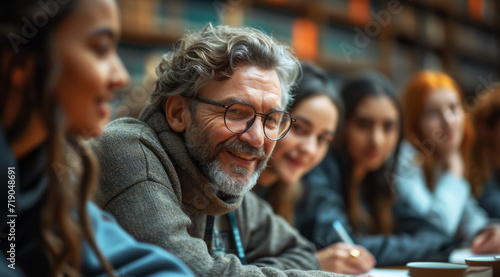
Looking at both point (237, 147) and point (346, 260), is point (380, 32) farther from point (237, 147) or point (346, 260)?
point (237, 147)

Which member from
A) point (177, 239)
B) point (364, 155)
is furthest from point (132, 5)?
point (177, 239)

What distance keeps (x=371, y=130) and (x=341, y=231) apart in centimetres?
61

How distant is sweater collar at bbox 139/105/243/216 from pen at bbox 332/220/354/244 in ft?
2.21

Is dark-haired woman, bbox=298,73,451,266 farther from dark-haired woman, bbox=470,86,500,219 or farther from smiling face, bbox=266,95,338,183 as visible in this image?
dark-haired woman, bbox=470,86,500,219

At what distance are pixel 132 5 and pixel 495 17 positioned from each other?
3832 millimetres

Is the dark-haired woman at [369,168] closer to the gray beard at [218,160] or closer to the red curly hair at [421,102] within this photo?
the red curly hair at [421,102]

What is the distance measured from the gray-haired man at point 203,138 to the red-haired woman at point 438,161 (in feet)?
4.64

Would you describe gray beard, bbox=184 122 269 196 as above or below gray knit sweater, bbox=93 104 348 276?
above

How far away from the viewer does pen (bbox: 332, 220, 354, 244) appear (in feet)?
5.39

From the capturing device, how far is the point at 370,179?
7.47 ft

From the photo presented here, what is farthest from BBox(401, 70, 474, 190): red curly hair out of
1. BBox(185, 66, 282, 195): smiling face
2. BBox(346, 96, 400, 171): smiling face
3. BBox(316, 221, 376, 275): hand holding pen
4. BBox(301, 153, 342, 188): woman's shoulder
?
BBox(185, 66, 282, 195): smiling face

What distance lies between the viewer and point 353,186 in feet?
7.19

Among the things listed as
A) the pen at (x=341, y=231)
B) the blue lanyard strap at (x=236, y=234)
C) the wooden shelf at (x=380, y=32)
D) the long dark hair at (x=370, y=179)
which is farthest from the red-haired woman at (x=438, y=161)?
the blue lanyard strap at (x=236, y=234)

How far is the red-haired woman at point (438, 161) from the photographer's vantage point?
234 centimetres
